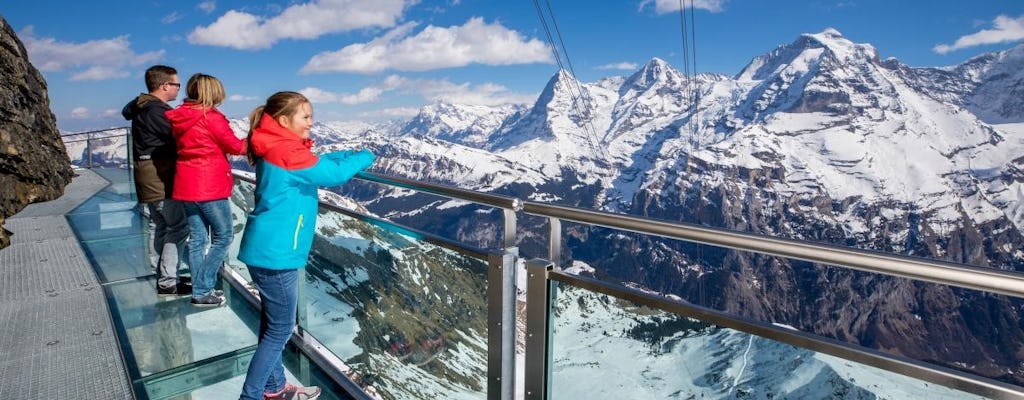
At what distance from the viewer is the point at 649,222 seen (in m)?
1.81

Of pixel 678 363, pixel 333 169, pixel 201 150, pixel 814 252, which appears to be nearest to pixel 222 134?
pixel 201 150

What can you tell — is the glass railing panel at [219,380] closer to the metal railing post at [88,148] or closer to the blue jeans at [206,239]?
the blue jeans at [206,239]

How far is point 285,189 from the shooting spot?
2484 millimetres

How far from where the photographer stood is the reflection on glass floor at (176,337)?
314 cm

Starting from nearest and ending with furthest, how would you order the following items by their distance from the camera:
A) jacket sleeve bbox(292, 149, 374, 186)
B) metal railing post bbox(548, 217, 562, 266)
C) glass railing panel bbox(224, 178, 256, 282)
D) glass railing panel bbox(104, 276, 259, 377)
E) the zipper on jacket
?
1. metal railing post bbox(548, 217, 562, 266)
2. jacket sleeve bbox(292, 149, 374, 186)
3. the zipper on jacket
4. glass railing panel bbox(104, 276, 259, 377)
5. glass railing panel bbox(224, 178, 256, 282)

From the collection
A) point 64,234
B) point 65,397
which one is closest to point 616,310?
point 65,397

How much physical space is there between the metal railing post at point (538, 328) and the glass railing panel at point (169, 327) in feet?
7.91

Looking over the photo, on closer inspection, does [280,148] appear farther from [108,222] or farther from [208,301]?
[108,222]

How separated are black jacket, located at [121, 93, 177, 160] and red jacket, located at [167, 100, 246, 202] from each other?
0.20m

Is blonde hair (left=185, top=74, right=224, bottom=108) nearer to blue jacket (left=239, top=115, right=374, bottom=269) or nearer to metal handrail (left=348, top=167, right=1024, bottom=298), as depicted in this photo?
blue jacket (left=239, top=115, right=374, bottom=269)

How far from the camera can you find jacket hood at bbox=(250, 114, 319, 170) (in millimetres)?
2438

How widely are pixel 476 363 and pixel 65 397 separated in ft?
7.56

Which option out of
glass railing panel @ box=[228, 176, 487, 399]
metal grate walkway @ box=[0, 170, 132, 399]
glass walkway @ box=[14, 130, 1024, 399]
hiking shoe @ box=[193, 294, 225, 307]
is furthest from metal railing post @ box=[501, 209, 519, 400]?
hiking shoe @ box=[193, 294, 225, 307]

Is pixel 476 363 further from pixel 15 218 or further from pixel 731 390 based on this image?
pixel 15 218
